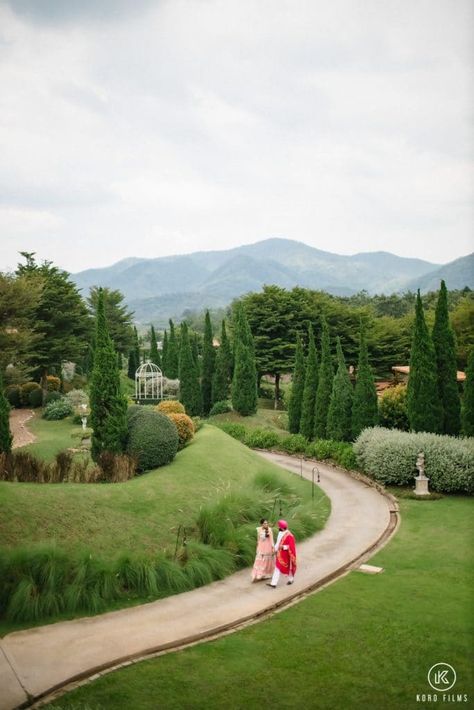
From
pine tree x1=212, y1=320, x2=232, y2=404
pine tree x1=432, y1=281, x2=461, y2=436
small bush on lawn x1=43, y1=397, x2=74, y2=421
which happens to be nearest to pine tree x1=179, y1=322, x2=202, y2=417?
pine tree x1=212, y1=320, x2=232, y2=404

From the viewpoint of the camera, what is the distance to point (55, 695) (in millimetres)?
6922

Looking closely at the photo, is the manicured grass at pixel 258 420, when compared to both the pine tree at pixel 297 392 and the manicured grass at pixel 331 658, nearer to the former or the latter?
the pine tree at pixel 297 392

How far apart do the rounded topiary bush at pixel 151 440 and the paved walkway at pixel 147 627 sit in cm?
478

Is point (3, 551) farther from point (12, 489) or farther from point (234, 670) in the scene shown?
point (234, 670)

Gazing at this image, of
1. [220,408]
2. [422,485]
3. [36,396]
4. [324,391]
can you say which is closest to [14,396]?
[36,396]

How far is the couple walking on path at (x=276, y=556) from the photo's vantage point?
10609 mm

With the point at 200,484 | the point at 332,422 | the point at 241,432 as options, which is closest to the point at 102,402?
the point at 200,484

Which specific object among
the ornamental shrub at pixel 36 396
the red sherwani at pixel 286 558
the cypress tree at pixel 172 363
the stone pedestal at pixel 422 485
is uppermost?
the cypress tree at pixel 172 363

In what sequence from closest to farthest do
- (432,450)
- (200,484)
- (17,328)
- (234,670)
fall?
(234,670)
(200,484)
(432,450)
(17,328)

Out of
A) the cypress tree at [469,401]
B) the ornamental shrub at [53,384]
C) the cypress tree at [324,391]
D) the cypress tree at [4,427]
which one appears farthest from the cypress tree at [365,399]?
the ornamental shrub at [53,384]

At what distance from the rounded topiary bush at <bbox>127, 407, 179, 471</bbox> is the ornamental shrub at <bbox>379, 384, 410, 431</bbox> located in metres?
10.2

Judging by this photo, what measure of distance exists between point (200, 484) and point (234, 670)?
7772mm

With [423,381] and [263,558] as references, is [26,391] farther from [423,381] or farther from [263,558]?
[263,558]

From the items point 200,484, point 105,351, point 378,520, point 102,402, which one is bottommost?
point 378,520
